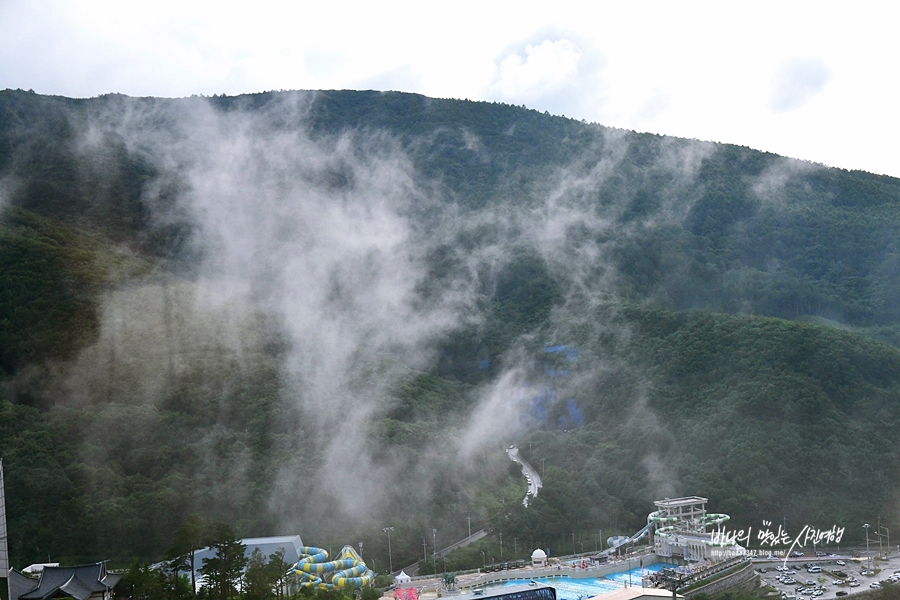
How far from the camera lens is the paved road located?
75688 mm

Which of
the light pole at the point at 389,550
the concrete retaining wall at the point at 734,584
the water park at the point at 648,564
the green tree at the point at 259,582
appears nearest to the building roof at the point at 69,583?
the green tree at the point at 259,582

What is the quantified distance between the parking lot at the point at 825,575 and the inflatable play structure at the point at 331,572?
22.3 metres

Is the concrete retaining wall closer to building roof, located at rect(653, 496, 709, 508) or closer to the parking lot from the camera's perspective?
the parking lot

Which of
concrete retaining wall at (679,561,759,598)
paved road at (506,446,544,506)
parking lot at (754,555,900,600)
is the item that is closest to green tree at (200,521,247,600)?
concrete retaining wall at (679,561,759,598)

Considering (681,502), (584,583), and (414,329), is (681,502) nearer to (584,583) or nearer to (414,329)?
(584,583)

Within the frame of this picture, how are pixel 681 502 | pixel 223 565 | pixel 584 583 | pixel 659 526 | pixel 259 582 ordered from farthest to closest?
pixel 659 526 → pixel 681 502 → pixel 584 583 → pixel 259 582 → pixel 223 565

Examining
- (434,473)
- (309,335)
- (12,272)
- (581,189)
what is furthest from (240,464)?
(581,189)

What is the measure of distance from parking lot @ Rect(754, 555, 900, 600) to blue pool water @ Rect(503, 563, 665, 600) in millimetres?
7691

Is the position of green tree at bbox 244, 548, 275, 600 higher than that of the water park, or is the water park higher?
green tree at bbox 244, 548, 275, 600

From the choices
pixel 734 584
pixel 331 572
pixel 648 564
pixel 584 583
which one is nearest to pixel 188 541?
pixel 331 572

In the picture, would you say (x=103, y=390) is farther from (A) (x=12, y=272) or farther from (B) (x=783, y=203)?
(B) (x=783, y=203)

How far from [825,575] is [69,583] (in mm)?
41791

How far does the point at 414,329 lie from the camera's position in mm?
105062

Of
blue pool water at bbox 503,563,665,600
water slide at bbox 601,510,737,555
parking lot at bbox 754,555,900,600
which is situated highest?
water slide at bbox 601,510,737,555
